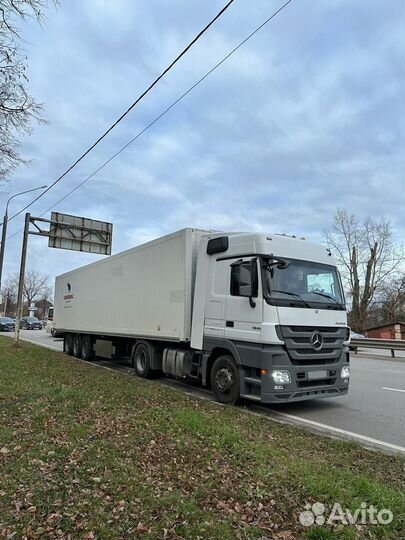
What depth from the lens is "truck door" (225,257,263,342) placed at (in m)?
7.53

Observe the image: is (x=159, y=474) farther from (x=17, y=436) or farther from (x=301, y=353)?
(x=301, y=353)

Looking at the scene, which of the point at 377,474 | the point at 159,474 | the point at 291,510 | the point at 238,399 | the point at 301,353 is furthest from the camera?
the point at 238,399

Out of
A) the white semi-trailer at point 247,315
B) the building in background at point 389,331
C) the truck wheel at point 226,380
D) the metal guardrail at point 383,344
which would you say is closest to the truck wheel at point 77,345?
the white semi-trailer at point 247,315

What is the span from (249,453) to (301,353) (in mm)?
2908

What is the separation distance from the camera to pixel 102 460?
4.64 m

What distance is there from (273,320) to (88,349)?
A: 1084cm

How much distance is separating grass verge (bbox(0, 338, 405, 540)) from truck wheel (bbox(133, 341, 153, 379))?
415cm

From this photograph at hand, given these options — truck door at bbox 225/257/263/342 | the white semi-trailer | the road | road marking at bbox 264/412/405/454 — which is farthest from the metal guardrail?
truck door at bbox 225/257/263/342

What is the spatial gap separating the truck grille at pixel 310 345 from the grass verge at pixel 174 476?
125 centimetres

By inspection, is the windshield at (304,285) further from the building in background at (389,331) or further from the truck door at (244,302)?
the building in background at (389,331)

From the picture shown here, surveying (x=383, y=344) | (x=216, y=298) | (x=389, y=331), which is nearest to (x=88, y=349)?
(x=216, y=298)

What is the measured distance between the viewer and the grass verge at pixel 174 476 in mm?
3375

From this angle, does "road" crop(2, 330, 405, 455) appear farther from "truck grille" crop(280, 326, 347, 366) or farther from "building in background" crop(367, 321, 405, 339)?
"building in background" crop(367, 321, 405, 339)

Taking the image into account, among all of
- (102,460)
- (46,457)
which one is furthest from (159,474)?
(46,457)
